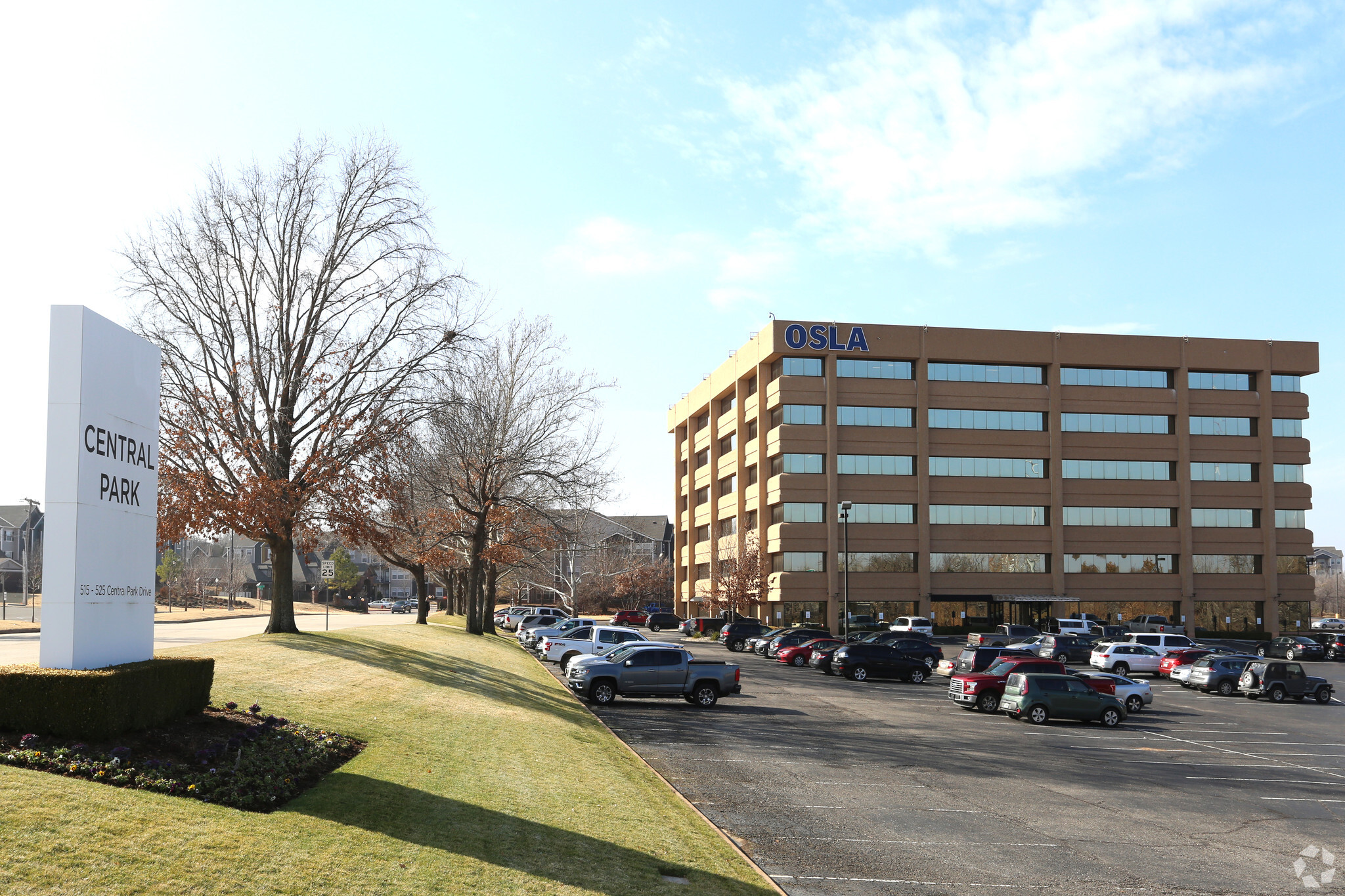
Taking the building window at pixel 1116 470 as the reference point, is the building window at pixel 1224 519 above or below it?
below

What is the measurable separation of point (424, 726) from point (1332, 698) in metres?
36.3

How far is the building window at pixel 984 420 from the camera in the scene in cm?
7769

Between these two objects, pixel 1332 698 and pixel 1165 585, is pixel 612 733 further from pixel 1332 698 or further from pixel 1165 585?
pixel 1165 585

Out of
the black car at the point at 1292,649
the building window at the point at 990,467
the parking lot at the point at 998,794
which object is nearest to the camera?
the parking lot at the point at 998,794

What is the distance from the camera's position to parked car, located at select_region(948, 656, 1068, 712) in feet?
96.9

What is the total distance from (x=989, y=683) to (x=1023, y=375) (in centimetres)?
5488

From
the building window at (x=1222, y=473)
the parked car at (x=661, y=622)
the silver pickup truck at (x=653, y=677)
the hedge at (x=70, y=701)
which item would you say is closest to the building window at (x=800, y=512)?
the parked car at (x=661, y=622)

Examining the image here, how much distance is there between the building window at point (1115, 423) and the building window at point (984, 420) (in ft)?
8.32

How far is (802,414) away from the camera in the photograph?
76438mm

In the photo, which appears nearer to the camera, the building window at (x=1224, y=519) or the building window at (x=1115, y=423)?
the building window at (x=1115, y=423)

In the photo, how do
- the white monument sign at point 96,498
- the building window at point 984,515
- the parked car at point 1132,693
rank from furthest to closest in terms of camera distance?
the building window at point 984,515 → the parked car at point 1132,693 → the white monument sign at point 96,498

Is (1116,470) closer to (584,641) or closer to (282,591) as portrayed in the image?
(584,641)

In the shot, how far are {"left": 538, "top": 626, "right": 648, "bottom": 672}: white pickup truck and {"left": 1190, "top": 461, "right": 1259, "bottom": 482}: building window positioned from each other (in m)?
60.6

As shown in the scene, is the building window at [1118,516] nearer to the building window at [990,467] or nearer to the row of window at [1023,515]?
the row of window at [1023,515]
